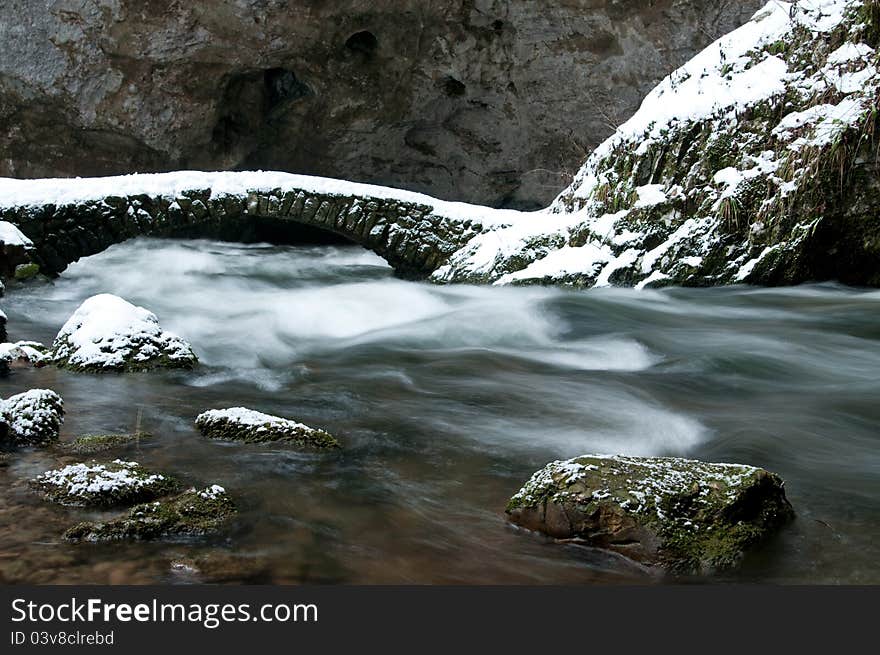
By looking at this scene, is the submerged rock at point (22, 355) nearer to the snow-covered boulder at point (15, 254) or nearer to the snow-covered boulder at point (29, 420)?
the snow-covered boulder at point (29, 420)

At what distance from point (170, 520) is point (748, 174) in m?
5.46

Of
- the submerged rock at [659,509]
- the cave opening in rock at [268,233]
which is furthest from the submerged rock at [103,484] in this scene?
the cave opening in rock at [268,233]

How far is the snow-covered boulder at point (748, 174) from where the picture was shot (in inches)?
253

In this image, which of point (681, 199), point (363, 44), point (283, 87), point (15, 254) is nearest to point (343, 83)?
point (363, 44)

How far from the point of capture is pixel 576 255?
7312 millimetres

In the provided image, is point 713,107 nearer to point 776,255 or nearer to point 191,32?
point 776,255

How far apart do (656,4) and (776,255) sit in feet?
20.9

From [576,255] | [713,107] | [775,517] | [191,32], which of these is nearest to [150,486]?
[775,517]

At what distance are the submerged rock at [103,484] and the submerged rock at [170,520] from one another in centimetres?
8

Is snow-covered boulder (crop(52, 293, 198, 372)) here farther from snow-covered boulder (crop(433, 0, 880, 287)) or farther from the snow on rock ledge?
snow-covered boulder (crop(433, 0, 880, 287))

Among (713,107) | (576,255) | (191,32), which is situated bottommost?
(576,255)

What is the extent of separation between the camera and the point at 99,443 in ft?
10.3

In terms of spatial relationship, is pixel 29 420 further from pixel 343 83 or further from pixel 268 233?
pixel 268 233

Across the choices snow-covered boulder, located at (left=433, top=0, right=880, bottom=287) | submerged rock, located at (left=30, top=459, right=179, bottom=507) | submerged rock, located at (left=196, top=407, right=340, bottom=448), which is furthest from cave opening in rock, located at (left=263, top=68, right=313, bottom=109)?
submerged rock, located at (left=30, top=459, right=179, bottom=507)
